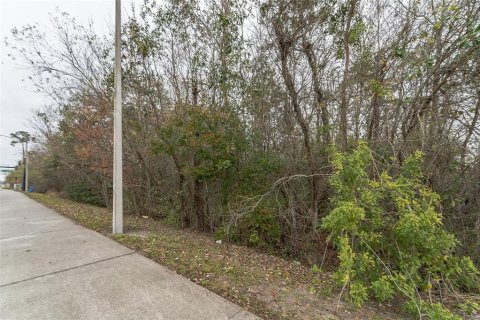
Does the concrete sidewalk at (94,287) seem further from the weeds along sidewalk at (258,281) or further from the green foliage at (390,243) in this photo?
the green foliage at (390,243)

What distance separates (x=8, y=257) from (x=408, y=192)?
594 cm

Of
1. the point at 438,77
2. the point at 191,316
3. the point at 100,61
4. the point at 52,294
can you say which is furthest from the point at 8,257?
the point at 438,77

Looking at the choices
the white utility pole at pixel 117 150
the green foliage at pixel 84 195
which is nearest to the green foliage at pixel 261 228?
the white utility pole at pixel 117 150

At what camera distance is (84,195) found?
41.5 ft

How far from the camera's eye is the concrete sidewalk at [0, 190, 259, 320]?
6.87 feet

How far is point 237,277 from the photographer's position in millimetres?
2914

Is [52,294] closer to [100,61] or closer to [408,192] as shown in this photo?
[408,192]

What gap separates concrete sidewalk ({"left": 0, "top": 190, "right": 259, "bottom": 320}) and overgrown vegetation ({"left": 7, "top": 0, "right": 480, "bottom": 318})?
163 centimetres

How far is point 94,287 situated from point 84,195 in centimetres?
Answer: 1263

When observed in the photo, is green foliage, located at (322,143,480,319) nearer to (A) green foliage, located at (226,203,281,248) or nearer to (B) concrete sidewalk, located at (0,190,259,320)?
(B) concrete sidewalk, located at (0,190,259,320)

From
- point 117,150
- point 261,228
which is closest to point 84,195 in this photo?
point 117,150

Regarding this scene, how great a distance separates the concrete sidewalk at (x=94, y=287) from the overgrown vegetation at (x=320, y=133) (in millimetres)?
1630

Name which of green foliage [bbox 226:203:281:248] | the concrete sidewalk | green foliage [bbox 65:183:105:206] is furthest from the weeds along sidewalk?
green foliage [bbox 65:183:105:206]

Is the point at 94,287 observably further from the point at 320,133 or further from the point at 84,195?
the point at 84,195
